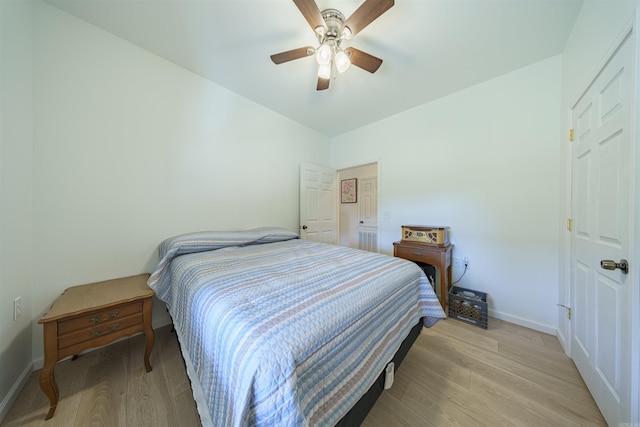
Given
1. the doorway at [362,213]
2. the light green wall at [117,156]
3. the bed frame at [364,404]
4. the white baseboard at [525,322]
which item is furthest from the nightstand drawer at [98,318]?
the doorway at [362,213]

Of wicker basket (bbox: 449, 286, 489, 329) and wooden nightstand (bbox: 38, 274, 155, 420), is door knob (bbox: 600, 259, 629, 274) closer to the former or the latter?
wicker basket (bbox: 449, 286, 489, 329)

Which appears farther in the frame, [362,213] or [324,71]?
[362,213]

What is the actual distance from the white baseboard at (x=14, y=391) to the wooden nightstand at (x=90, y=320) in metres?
0.22

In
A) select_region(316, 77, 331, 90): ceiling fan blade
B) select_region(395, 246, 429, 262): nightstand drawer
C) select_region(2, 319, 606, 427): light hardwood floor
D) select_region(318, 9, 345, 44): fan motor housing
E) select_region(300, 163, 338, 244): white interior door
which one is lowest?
select_region(2, 319, 606, 427): light hardwood floor

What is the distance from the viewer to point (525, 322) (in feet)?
6.51

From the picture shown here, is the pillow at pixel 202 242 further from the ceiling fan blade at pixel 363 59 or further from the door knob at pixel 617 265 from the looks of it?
the door knob at pixel 617 265

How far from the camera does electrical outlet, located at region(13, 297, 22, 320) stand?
125 centimetres

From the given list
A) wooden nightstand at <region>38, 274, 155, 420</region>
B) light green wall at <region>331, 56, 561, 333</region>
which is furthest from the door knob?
wooden nightstand at <region>38, 274, 155, 420</region>

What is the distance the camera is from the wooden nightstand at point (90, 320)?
3.66ft

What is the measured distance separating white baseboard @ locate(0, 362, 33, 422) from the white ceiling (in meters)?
2.63

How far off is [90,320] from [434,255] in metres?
2.91

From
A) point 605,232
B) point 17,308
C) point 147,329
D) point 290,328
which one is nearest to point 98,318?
point 147,329

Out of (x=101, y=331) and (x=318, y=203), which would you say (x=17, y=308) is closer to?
(x=101, y=331)

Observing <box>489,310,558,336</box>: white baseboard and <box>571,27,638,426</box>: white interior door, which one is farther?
<box>489,310,558,336</box>: white baseboard
